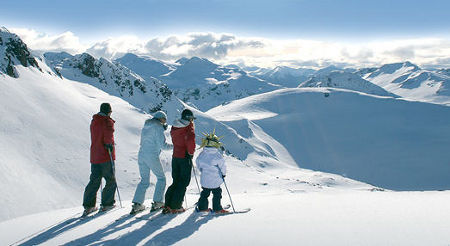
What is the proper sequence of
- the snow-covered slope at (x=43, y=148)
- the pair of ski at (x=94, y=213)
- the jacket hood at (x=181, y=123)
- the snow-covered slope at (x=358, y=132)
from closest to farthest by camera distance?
the jacket hood at (x=181, y=123) → the pair of ski at (x=94, y=213) → the snow-covered slope at (x=43, y=148) → the snow-covered slope at (x=358, y=132)

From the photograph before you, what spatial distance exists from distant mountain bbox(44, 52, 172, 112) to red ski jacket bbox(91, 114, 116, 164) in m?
74.7

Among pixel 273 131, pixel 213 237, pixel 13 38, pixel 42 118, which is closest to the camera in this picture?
pixel 213 237

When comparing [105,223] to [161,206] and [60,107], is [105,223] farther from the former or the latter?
[60,107]

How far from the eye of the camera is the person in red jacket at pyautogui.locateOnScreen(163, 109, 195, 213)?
7.66 meters

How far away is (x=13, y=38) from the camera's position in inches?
1457

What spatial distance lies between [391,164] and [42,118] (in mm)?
80533

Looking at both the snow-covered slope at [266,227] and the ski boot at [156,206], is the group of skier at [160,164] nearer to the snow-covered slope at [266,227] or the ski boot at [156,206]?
the ski boot at [156,206]

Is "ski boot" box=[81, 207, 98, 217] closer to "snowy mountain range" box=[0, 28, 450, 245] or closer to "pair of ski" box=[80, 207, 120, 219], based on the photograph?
"pair of ski" box=[80, 207, 120, 219]

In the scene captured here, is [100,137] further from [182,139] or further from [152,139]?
[182,139]

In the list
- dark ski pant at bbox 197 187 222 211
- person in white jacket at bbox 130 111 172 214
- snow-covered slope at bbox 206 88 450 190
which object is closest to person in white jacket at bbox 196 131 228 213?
dark ski pant at bbox 197 187 222 211

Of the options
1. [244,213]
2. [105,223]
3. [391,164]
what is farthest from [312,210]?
[391,164]

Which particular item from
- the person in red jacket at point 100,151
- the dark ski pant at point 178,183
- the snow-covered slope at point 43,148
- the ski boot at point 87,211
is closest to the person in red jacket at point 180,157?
the dark ski pant at point 178,183

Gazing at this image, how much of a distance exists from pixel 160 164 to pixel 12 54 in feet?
103

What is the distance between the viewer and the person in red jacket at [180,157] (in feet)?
25.1
